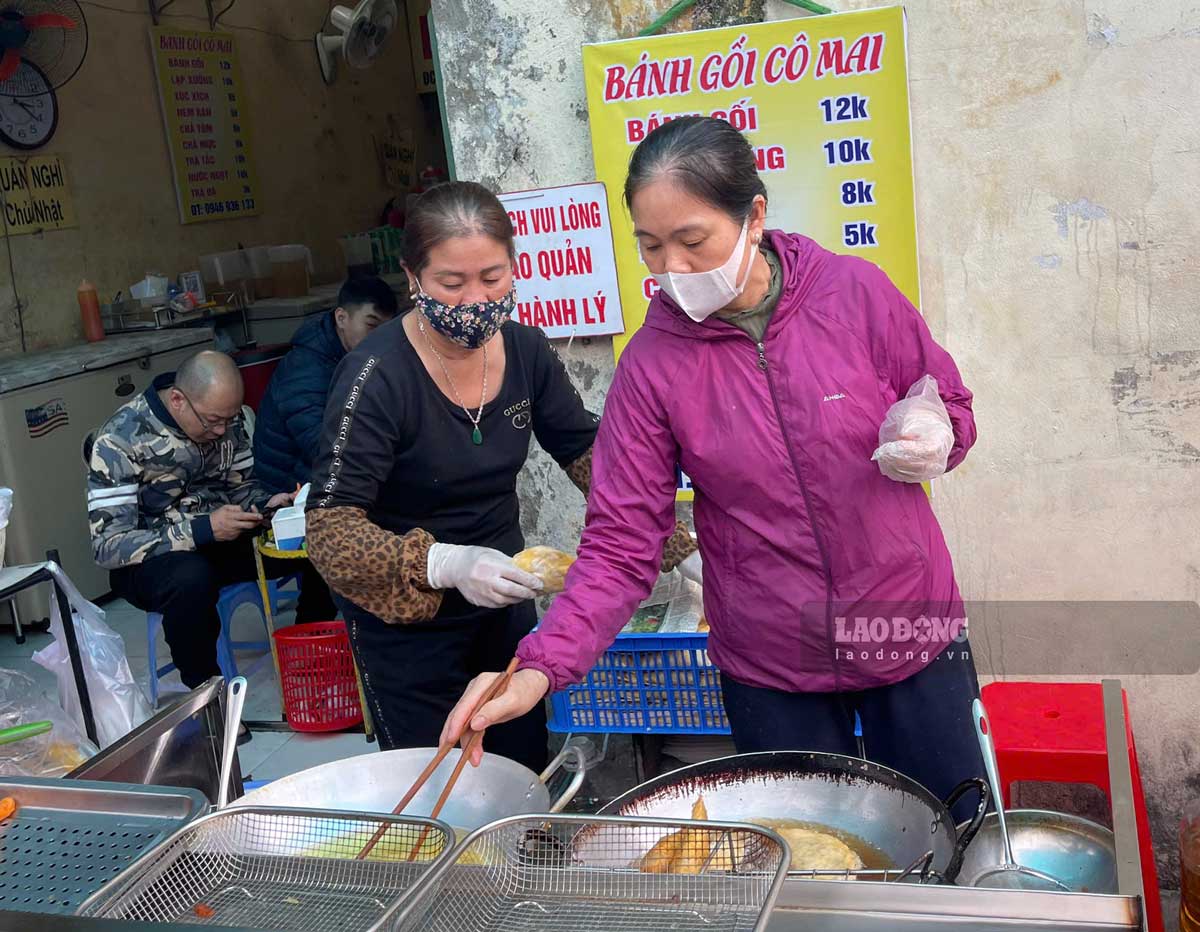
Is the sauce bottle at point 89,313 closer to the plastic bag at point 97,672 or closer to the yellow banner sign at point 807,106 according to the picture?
the plastic bag at point 97,672

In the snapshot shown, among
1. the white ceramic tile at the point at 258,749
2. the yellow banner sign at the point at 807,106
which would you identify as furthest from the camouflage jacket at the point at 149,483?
the yellow banner sign at the point at 807,106

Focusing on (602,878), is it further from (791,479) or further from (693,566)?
(693,566)

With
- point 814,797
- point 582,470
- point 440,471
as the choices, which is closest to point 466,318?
point 440,471

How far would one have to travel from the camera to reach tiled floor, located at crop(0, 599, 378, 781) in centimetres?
434

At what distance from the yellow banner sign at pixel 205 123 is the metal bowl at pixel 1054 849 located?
7.40 metres

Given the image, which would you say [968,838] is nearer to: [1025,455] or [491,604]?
[491,604]

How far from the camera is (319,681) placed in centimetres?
443

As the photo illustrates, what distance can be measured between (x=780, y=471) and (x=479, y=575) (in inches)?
27.8

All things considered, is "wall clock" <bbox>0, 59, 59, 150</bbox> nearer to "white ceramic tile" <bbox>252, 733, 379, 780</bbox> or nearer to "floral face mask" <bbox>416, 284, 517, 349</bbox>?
"white ceramic tile" <bbox>252, 733, 379, 780</bbox>

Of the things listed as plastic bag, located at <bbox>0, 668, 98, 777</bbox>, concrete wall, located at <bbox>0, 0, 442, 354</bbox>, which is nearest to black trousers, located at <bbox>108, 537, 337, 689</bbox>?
plastic bag, located at <bbox>0, 668, 98, 777</bbox>

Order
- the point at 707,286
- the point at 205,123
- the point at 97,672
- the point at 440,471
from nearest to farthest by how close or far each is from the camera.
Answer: the point at 707,286 → the point at 440,471 → the point at 97,672 → the point at 205,123

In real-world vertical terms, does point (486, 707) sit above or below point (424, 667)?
above

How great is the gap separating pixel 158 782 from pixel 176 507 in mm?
2726

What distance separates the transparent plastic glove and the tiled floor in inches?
116
